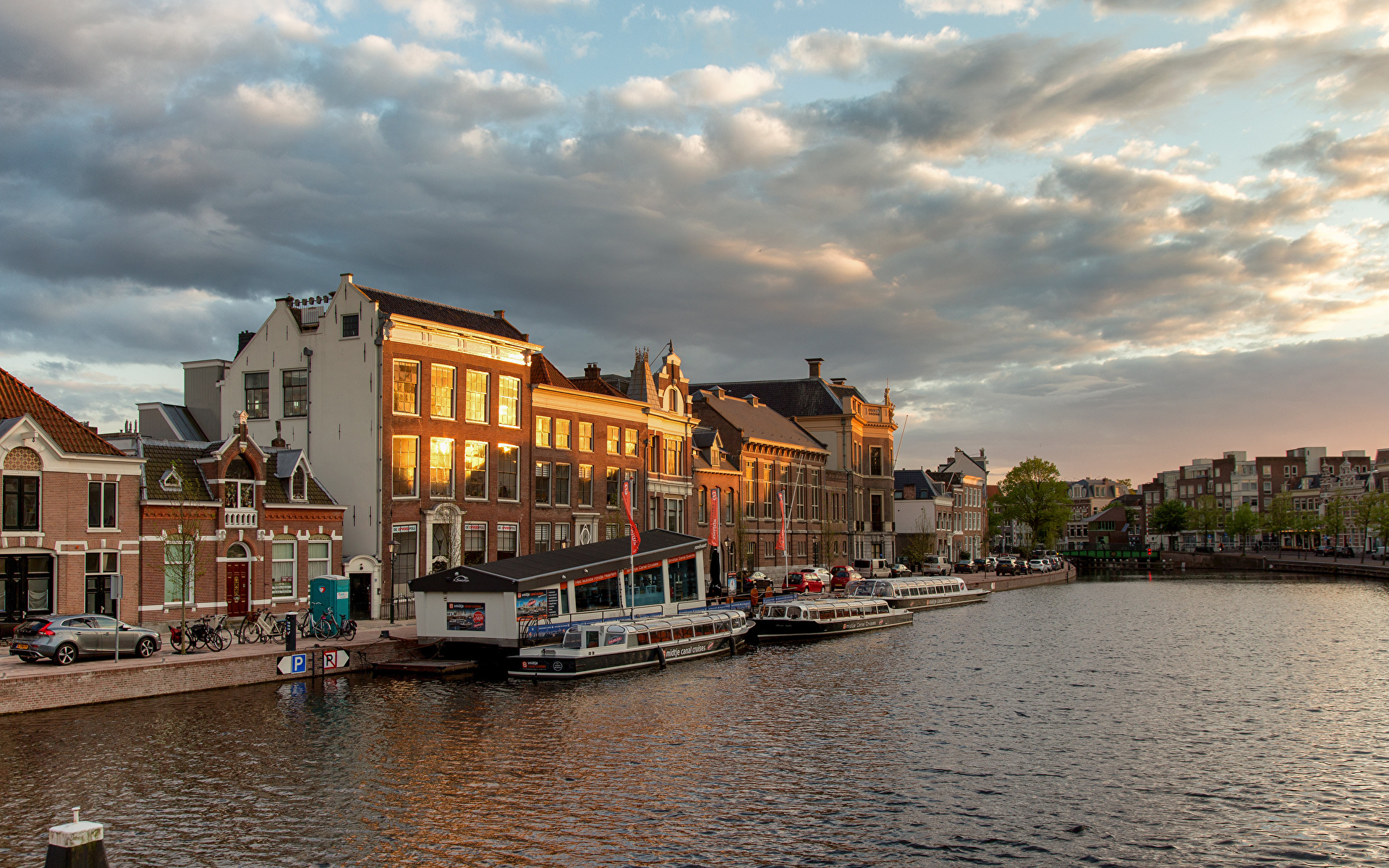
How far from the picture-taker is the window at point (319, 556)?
2127 inches

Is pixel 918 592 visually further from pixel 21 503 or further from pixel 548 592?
pixel 21 503

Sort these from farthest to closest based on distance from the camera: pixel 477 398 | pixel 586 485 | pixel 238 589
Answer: pixel 586 485 < pixel 477 398 < pixel 238 589

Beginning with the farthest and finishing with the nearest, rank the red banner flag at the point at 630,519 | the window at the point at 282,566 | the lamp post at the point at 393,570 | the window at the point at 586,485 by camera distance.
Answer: the window at the point at 586,485 < the lamp post at the point at 393,570 < the red banner flag at the point at 630,519 < the window at the point at 282,566

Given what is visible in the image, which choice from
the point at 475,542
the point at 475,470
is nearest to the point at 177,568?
the point at 475,542

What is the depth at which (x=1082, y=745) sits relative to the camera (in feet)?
105

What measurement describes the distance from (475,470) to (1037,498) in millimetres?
131556

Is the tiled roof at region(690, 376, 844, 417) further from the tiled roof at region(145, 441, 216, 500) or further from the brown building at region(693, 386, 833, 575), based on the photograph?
the tiled roof at region(145, 441, 216, 500)

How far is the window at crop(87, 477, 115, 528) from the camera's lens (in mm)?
44969

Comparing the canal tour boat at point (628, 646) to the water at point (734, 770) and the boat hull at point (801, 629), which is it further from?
the boat hull at point (801, 629)

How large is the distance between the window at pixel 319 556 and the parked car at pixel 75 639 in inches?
560

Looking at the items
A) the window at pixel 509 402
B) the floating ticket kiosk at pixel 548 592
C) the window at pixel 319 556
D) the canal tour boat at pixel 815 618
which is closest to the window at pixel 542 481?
the window at pixel 509 402

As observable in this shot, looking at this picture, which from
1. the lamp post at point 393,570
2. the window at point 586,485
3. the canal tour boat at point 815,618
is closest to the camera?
the lamp post at point 393,570

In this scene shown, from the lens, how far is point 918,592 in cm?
8494

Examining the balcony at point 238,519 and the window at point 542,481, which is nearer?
the balcony at point 238,519
